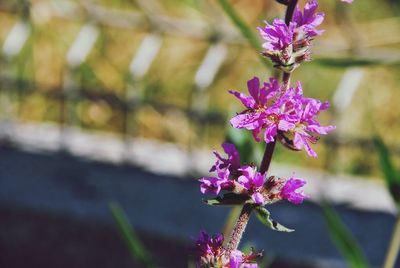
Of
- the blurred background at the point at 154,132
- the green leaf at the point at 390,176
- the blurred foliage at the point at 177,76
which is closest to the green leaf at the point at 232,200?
the green leaf at the point at 390,176

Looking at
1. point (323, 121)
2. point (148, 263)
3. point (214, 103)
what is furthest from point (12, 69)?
point (148, 263)

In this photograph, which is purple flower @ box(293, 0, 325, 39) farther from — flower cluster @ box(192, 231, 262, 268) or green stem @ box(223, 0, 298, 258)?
flower cluster @ box(192, 231, 262, 268)

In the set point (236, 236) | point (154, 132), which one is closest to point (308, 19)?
point (236, 236)

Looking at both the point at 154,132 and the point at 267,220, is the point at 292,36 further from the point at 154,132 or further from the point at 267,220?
the point at 154,132

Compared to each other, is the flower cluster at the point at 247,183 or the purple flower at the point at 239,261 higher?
the flower cluster at the point at 247,183

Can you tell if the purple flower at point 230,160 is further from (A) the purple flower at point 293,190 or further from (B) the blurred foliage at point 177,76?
(B) the blurred foliage at point 177,76

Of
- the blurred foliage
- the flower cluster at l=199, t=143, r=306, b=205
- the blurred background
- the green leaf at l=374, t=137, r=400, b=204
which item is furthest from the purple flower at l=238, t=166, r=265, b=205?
the blurred foliage

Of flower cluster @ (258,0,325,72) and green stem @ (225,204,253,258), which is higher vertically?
flower cluster @ (258,0,325,72)
